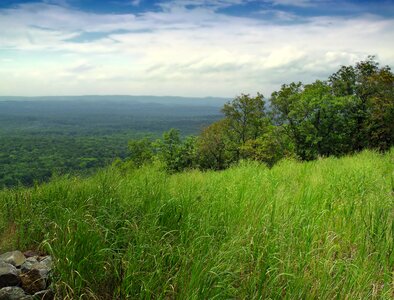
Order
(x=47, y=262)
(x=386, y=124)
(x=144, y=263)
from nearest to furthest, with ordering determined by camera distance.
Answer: (x=144, y=263)
(x=47, y=262)
(x=386, y=124)

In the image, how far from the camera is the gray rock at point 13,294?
319cm

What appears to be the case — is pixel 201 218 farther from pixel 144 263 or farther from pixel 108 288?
pixel 108 288

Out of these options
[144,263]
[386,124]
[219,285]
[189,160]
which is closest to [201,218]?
[144,263]

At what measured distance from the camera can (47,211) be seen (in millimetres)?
4684

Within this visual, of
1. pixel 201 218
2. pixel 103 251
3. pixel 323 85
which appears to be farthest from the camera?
pixel 323 85

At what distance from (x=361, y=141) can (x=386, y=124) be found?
479 cm

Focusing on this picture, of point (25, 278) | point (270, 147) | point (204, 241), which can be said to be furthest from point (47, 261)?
point (270, 147)

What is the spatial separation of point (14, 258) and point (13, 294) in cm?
63

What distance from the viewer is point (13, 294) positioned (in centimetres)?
323

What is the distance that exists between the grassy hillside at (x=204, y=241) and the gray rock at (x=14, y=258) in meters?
0.32

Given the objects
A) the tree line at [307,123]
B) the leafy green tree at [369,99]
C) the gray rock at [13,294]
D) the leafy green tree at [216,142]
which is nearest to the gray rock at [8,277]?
the gray rock at [13,294]

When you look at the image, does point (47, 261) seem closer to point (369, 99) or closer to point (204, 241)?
point (204, 241)

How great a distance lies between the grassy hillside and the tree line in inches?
967

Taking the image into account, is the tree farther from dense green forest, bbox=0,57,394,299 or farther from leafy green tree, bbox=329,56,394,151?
dense green forest, bbox=0,57,394,299
